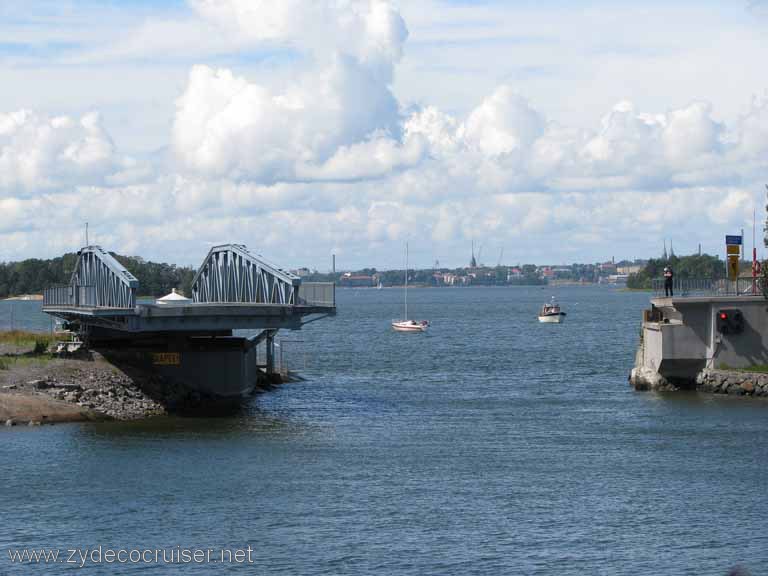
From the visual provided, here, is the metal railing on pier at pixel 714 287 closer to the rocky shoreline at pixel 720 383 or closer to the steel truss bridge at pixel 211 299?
the rocky shoreline at pixel 720 383

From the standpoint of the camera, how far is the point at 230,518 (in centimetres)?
3616

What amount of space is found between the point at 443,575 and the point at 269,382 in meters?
45.5

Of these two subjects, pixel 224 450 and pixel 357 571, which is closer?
pixel 357 571

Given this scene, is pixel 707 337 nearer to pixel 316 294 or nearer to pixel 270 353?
pixel 316 294

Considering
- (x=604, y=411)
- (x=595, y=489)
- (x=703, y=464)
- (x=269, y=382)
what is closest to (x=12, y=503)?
(x=595, y=489)

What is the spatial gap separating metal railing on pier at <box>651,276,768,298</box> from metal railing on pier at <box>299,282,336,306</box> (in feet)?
58.6

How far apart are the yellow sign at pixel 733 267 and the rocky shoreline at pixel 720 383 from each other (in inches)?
263

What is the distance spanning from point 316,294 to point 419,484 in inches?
805

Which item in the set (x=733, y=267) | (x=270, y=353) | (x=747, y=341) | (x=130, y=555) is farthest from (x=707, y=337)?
(x=130, y=555)

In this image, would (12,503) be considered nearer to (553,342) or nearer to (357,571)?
(357,571)

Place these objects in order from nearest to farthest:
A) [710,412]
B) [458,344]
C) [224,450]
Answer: [224,450] → [710,412] → [458,344]

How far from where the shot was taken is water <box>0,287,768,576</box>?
106 feet

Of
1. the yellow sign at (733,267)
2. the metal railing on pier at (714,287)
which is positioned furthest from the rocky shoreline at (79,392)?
the yellow sign at (733,267)

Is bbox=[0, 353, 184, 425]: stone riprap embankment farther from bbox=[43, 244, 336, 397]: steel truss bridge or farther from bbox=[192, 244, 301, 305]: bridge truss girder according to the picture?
bbox=[192, 244, 301, 305]: bridge truss girder
